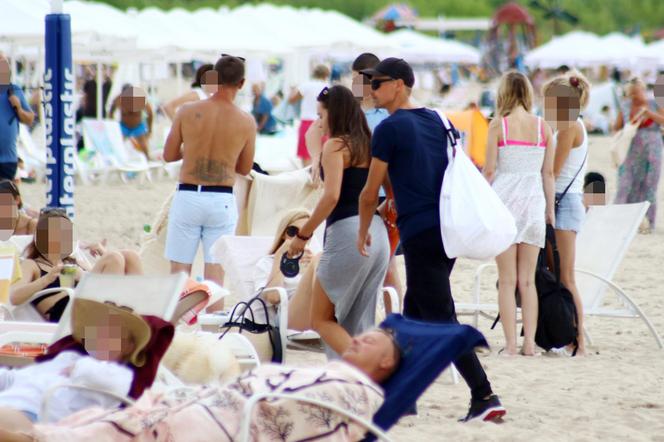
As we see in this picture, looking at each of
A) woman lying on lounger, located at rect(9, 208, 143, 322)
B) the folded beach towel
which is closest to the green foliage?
the folded beach towel

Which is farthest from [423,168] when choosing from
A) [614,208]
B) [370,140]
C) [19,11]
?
[19,11]

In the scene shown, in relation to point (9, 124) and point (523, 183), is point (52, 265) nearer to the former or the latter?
point (523, 183)

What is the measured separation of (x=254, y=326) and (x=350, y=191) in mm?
1191

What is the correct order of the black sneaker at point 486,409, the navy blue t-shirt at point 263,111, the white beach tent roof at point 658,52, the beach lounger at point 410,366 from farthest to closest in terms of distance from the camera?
1. the white beach tent roof at point 658,52
2. the navy blue t-shirt at point 263,111
3. the black sneaker at point 486,409
4. the beach lounger at point 410,366

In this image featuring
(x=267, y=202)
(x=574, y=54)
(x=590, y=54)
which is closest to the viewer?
(x=267, y=202)

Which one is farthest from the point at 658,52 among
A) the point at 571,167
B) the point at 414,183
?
the point at 414,183

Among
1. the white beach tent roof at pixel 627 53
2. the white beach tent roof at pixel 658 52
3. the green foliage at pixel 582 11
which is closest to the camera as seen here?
the white beach tent roof at pixel 627 53

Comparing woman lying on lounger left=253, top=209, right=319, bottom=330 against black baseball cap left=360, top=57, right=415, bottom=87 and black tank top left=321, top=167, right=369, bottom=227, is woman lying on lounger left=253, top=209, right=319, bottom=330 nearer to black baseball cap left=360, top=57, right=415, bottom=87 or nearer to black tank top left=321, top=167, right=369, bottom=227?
black tank top left=321, top=167, right=369, bottom=227

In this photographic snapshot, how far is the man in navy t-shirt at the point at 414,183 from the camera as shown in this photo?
15.5 ft

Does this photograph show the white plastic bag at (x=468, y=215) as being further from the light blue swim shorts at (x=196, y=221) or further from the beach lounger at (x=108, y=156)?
the beach lounger at (x=108, y=156)

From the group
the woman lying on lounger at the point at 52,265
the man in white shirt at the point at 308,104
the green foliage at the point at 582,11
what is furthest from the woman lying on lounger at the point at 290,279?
the green foliage at the point at 582,11

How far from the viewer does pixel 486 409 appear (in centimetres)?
493

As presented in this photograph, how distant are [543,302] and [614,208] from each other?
35.2 inches

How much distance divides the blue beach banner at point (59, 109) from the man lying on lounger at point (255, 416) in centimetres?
368
